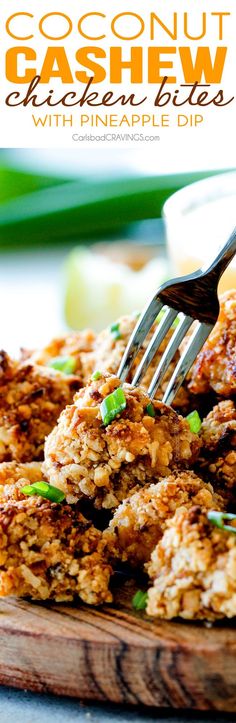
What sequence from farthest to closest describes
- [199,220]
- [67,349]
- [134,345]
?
[199,220] → [67,349] → [134,345]

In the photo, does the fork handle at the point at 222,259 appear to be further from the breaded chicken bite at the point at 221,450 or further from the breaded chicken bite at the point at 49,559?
the breaded chicken bite at the point at 49,559

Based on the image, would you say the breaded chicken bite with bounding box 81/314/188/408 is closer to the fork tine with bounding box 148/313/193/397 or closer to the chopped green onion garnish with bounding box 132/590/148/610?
the fork tine with bounding box 148/313/193/397

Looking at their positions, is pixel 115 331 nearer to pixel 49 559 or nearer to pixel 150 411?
pixel 150 411

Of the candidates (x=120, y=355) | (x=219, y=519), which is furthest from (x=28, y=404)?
(x=219, y=519)

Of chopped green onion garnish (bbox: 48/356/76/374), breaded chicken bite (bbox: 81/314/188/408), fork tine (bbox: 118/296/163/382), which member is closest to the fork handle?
fork tine (bbox: 118/296/163/382)

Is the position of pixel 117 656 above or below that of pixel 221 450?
below
